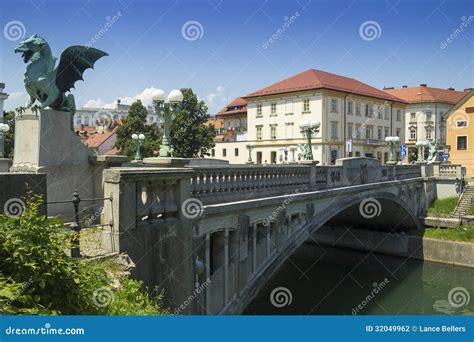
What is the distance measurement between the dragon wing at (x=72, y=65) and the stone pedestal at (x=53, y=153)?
0.99 m

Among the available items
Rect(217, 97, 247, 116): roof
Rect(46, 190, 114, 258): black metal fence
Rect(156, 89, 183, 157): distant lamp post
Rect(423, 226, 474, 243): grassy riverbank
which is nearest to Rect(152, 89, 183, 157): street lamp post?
Rect(156, 89, 183, 157): distant lamp post

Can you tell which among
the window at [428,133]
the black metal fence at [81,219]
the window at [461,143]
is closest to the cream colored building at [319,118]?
the window at [461,143]

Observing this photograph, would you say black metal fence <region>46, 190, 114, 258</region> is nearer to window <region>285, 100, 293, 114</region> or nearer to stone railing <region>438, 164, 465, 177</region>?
stone railing <region>438, 164, 465, 177</region>

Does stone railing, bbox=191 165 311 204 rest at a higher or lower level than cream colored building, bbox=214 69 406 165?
lower

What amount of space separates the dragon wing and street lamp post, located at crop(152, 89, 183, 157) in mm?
2238

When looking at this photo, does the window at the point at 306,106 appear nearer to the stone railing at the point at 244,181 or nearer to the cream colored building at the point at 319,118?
the cream colored building at the point at 319,118

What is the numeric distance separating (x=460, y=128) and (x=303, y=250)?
2429 centimetres

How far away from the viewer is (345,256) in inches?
1233

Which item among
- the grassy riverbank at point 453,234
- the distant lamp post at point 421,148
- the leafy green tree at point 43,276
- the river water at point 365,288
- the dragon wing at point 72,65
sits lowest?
the river water at point 365,288

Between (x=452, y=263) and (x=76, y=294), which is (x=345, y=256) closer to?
(x=452, y=263)

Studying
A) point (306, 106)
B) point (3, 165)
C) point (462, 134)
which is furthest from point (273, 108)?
point (3, 165)

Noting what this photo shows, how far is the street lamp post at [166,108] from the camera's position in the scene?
12.2 metres

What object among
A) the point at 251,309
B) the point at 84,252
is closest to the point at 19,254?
the point at 84,252

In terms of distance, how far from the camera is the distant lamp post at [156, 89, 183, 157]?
12180mm
